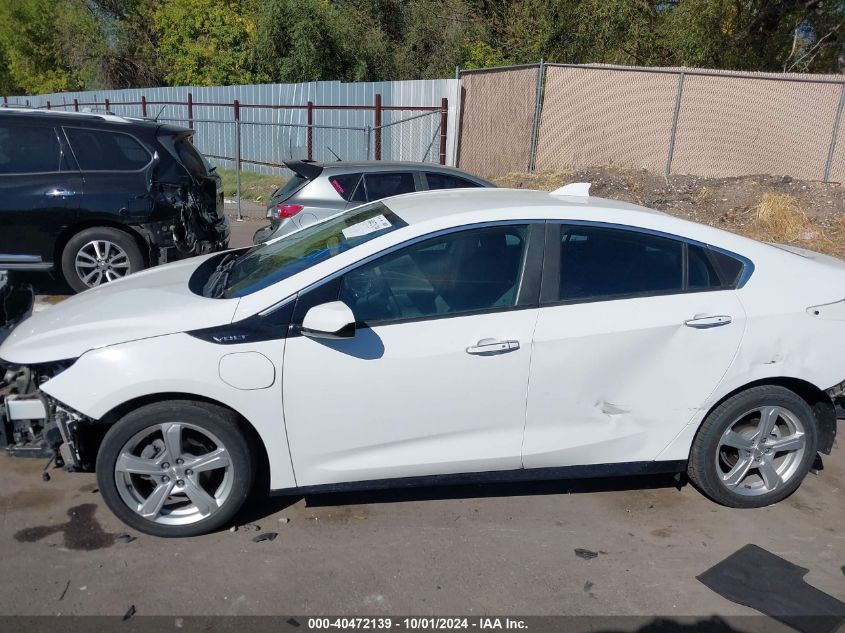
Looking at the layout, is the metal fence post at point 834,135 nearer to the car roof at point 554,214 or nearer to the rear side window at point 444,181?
the rear side window at point 444,181

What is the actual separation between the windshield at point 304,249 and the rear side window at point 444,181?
417 cm

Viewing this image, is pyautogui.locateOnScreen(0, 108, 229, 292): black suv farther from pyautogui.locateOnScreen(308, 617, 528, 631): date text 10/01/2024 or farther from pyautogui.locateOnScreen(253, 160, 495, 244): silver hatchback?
pyautogui.locateOnScreen(308, 617, 528, 631): date text 10/01/2024

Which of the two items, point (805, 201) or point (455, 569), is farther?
point (805, 201)

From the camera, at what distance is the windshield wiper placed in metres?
3.83

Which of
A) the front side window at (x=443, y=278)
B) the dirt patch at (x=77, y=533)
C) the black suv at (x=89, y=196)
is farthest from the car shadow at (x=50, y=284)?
the front side window at (x=443, y=278)

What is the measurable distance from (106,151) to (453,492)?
5327 mm

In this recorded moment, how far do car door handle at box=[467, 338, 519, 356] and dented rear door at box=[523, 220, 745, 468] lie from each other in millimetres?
127

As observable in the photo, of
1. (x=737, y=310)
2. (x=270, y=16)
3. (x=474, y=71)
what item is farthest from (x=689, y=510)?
(x=270, y=16)

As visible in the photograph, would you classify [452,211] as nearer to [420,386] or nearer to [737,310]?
[420,386]

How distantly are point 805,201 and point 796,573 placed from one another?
11.0 metres

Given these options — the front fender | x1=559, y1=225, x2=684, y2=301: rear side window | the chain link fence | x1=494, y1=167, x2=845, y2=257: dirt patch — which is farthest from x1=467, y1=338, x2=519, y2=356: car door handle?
the chain link fence

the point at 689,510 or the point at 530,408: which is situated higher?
the point at 530,408

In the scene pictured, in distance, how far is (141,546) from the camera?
11.7 feet

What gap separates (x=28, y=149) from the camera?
726 centimetres
